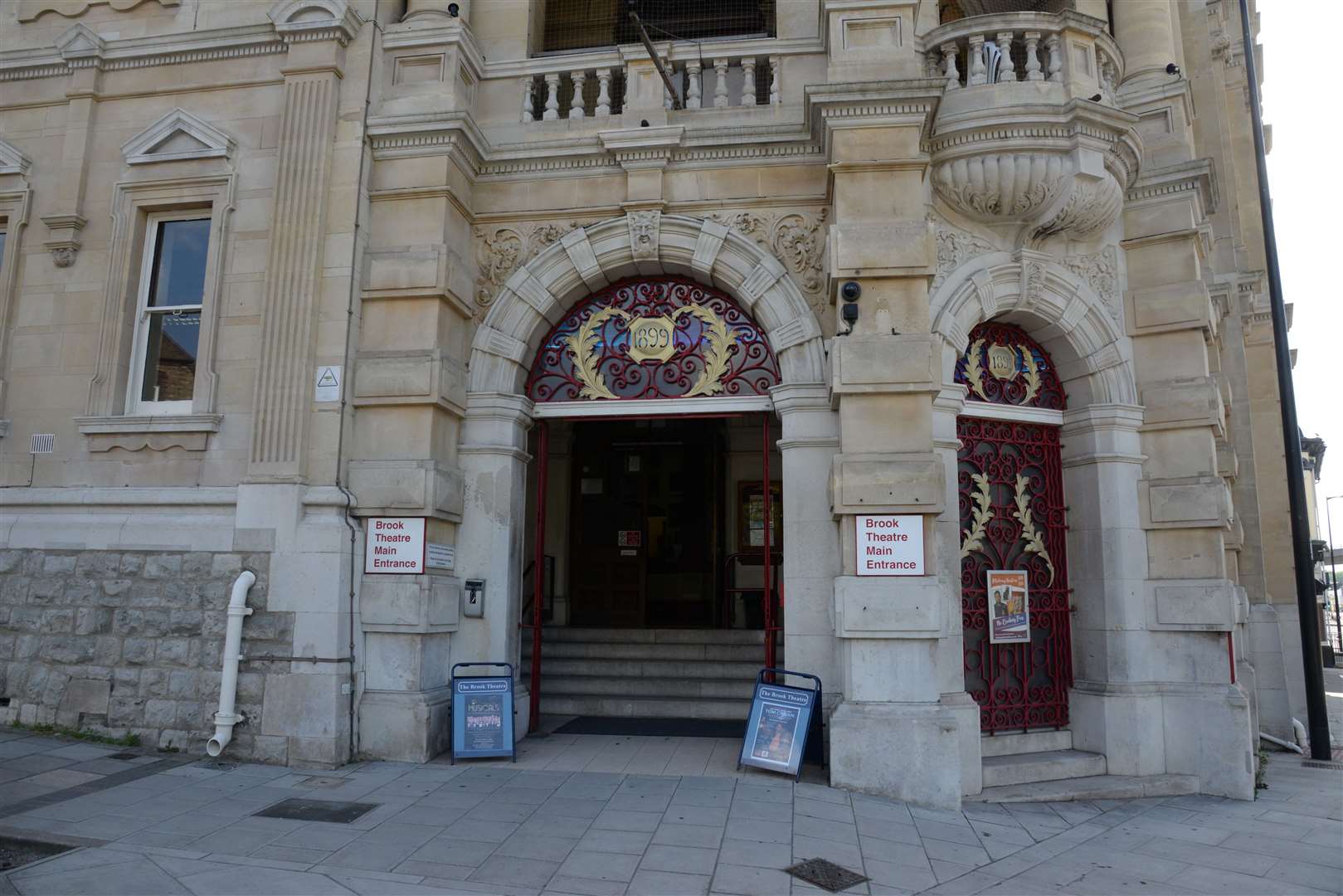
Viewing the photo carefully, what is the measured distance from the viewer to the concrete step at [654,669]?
32.8ft

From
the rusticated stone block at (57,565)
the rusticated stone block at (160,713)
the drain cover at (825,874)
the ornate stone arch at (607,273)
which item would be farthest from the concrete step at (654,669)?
the rusticated stone block at (57,565)

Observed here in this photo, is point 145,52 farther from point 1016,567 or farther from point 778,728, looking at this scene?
point 1016,567

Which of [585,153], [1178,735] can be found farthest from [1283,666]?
[585,153]

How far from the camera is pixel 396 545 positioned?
794 cm

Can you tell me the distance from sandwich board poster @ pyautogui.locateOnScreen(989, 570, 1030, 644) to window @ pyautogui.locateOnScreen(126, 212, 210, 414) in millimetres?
8107

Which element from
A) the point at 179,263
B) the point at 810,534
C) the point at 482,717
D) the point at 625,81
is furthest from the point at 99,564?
the point at 625,81

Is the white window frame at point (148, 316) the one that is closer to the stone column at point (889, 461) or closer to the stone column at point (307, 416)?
the stone column at point (307, 416)

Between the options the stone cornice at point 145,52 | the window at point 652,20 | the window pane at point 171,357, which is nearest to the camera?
the window pane at point 171,357

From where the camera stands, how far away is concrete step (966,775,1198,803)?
7.55 metres

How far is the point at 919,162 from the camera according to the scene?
7812 mm

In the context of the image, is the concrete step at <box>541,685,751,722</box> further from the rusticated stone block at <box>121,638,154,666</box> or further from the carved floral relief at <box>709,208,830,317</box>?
the carved floral relief at <box>709,208,830,317</box>

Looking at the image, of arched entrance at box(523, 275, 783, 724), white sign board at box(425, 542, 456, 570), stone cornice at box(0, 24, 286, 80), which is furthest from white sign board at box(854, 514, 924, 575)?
stone cornice at box(0, 24, 286, 80)

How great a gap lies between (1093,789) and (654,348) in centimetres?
579

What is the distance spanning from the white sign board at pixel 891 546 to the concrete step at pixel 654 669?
3141 mm
